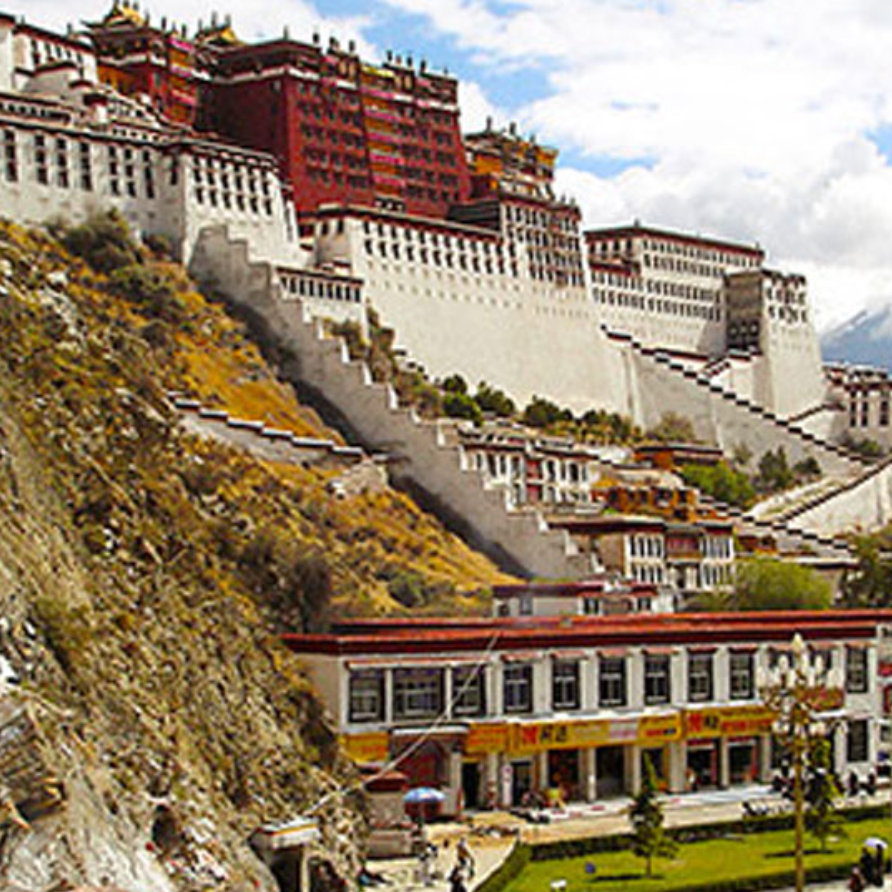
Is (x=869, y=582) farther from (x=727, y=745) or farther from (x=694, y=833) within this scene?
(x=694, y=833)

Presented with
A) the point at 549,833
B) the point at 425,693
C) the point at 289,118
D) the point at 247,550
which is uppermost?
the point at 289,118

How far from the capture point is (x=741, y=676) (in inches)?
2007

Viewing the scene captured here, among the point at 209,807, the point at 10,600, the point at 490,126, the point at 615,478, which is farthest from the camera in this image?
the point at 490,126

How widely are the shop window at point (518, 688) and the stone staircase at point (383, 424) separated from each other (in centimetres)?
2514

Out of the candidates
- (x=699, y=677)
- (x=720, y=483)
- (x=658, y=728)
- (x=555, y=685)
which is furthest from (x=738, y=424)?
(x=555, y=685)

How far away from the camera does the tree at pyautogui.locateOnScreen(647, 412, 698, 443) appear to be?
105312mm

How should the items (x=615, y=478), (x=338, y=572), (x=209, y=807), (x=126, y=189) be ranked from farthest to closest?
1. (x=615, y=478)
2. (x=126, y=189)
3. (x=338, y=572)
4. (x=209, y=807)

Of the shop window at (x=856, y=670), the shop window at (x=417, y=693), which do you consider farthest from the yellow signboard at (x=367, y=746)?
the shop window at (x=856, y=670)

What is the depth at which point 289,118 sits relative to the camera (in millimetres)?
92438

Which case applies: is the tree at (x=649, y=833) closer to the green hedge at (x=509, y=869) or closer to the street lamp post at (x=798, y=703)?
the green hedge at (x=509, y=869)

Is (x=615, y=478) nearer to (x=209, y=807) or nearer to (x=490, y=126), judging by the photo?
(x=490, y=126)

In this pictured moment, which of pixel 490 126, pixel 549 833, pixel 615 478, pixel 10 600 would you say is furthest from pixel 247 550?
pixel 490 126

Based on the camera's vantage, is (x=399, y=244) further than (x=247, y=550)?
Yes

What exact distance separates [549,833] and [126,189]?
146 feet
